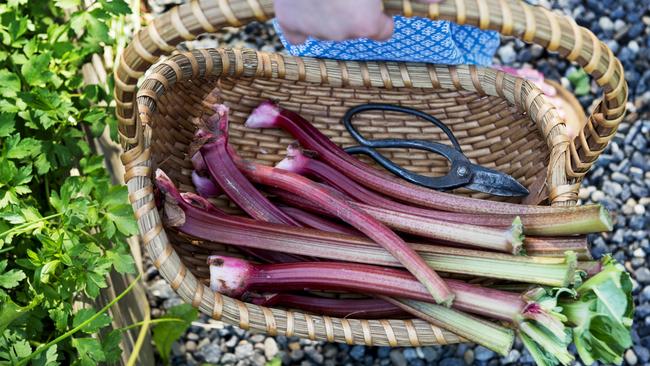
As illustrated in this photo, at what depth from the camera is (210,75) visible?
6.88ft

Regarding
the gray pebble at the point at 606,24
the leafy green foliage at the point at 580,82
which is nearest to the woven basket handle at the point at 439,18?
the leafy green foliage at the point at 580,82

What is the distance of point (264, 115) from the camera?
214 cm

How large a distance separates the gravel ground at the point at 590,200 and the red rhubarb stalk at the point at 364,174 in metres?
0.64

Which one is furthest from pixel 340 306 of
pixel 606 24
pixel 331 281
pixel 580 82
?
pixel 606 24

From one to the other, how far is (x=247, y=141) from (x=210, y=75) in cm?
21

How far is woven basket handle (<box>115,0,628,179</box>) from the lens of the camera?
60.2 inches

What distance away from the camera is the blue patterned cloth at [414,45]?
2.04m

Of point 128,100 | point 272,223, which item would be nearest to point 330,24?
point 128,100

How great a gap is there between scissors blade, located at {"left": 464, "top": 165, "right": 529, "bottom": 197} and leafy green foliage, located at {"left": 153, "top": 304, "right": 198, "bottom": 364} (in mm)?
906

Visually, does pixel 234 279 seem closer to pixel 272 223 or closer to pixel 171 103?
pixel 272 223

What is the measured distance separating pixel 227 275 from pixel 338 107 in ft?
1.98

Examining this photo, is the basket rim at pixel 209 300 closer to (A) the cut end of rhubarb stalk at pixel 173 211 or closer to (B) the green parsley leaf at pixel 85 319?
(A) the cut end of rhubarb stalk at pixel 173 211

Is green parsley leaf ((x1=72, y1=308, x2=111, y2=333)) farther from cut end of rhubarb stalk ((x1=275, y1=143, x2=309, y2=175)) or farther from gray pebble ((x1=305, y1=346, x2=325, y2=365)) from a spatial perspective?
gray pebble ((x1=305, y1=346, x2=325, y2=365))

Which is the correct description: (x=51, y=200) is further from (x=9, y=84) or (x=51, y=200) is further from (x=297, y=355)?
(x=297, y=355)
